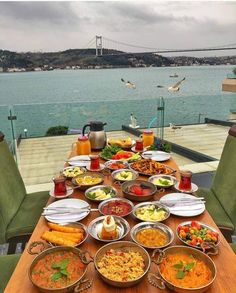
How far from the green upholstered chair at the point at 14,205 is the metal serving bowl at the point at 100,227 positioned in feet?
2.25

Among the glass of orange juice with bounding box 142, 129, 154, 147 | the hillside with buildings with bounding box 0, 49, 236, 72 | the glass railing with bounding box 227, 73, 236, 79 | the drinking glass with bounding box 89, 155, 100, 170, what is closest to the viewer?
the drinking glass with bounding box 89, 155, 100, 170

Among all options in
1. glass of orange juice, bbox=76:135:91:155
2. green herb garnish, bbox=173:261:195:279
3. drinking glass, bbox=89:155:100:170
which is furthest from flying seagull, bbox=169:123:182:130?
green herb garnish, bbox=173:261:195:279

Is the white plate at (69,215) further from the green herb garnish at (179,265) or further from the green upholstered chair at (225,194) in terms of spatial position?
the green upholstered chair at (225,194)

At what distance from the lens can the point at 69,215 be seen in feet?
3.95

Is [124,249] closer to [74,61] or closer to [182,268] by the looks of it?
[182,268]

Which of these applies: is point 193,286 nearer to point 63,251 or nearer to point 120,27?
point 63,251

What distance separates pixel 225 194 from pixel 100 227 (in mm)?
1142

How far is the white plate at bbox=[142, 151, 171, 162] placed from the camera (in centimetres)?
203

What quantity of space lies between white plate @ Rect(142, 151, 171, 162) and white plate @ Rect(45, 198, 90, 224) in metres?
0.88

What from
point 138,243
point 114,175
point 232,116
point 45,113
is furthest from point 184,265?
point 232,116

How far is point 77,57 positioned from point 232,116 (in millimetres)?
5888

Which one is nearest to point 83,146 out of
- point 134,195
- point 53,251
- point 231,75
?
point 134,195

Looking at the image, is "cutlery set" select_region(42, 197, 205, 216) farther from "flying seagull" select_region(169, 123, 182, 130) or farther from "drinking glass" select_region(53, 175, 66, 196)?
"flying seagull" select_region(169, 123, 182, 130)

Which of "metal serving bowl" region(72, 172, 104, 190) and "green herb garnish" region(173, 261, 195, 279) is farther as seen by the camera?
"metal serving bowl" region(72, 172, 104, 190)
